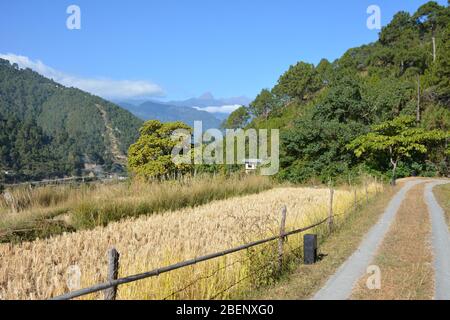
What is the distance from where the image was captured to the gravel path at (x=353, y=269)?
279 inches

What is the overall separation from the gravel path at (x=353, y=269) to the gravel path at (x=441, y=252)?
0.56m

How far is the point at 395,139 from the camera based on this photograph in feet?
131

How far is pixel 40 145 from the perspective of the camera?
13362 centimetres

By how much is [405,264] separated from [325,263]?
1747mm

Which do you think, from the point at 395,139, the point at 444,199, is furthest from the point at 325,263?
the point at 395,139

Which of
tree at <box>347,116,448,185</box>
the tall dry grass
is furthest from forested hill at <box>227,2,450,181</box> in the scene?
the tall dry grass

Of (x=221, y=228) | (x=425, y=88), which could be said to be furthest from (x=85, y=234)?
(x=425, y=88)

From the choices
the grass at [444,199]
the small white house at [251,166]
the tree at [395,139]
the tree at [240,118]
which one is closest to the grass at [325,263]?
the grass at [444,199]

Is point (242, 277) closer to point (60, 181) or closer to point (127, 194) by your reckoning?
point (127, 194)

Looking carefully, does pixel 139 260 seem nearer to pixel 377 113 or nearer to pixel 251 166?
pixel 251 166

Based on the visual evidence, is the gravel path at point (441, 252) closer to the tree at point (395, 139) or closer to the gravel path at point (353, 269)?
the gravel path at point (353, 269)

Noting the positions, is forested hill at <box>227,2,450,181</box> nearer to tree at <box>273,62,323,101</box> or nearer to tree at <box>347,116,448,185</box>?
tree at <box>347,116,448,185</box>

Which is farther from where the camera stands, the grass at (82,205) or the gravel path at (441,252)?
the grass at (82,205)

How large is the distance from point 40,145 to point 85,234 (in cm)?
13625
